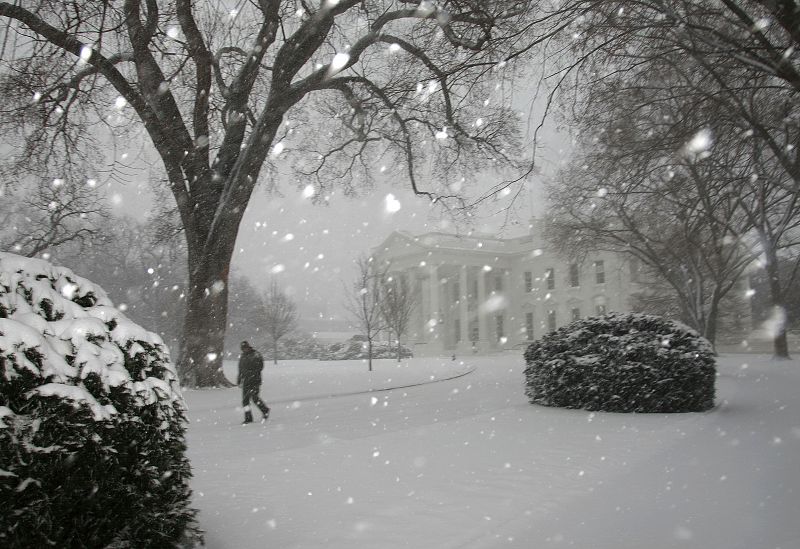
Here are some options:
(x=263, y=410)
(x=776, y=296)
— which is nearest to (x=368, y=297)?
(x=776, y=296)

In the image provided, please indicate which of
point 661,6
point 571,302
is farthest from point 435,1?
point 571,302

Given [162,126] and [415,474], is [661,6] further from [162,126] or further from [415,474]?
[162,126]

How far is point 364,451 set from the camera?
8484 millimetres

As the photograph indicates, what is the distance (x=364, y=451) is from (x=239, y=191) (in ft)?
35.0

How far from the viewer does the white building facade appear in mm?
54875

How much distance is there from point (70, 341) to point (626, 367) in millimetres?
10415

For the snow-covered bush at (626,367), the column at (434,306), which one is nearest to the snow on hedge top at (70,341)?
the snow-covered bush at (626,367)

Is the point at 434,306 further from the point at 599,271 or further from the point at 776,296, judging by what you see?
the point at 776,296

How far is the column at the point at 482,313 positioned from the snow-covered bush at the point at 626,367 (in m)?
41.8

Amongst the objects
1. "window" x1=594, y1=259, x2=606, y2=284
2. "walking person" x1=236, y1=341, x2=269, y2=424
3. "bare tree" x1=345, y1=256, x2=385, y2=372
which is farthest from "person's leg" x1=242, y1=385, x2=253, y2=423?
"window" x1=594, y1=259, x2=606, y2=284

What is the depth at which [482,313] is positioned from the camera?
57438 mm

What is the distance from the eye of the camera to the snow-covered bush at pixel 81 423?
127 inches

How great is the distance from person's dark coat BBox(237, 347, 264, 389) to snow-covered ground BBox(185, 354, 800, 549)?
2.97ft

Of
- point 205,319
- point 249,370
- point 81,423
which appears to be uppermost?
point 205,319
